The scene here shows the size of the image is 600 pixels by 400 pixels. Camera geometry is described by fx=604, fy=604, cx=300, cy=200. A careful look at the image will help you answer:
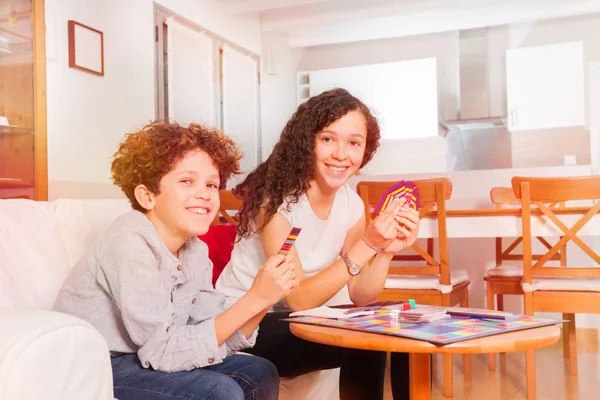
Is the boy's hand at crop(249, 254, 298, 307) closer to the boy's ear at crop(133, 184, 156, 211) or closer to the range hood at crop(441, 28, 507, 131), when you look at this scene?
the boy's ear at crop(133, 184, 156, 211)

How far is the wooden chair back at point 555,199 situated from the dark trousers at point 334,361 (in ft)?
4.50

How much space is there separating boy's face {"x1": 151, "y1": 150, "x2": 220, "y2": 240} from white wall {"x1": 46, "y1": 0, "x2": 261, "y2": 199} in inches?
88.1

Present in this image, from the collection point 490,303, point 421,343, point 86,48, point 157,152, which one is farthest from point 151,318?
point 86,48

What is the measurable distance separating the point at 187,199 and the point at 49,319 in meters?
0.41

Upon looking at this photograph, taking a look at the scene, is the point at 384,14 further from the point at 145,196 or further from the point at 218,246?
the point at 145,196

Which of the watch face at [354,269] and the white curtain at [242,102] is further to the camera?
the white curtain at [242,102]

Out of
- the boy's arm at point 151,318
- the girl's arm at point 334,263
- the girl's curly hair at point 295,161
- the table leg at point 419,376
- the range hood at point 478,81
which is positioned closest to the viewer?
the boy's arm at point 151,318

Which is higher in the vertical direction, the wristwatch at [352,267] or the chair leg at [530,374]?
the wristwatch at [352,267]

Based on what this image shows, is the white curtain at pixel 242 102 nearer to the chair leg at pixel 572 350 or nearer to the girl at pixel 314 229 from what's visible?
the chair leg at pixel 572 350

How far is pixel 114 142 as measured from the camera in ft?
13.4

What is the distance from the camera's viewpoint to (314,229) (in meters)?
A: 1.62

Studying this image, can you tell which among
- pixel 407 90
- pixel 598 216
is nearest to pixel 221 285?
pixel 598 216

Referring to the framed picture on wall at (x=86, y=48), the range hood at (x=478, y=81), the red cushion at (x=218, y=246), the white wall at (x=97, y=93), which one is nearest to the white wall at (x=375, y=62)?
the range hood at (x=478, y=81)

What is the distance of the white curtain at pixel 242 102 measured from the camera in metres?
5.54
